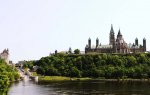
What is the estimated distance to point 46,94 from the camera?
9950cm

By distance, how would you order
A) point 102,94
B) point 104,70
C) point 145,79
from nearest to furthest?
point 102,94 → point 145,79 → point 104,70

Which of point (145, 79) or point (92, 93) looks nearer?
point (92, 93)

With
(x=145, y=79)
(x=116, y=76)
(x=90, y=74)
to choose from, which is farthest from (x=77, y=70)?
(x=145, y=79)

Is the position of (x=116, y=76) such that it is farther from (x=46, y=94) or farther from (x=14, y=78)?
(x=46, y=94)

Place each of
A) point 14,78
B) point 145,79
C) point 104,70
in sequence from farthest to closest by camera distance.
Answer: point 104,70 < point 145,79 < point 14,78

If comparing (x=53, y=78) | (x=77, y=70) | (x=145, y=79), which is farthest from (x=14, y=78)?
(x=145, y=79)

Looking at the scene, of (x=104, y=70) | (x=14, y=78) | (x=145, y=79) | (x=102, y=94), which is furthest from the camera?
(x=104, y=70)

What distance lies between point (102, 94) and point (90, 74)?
100 meters

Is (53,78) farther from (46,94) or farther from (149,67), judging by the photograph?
(46,94)

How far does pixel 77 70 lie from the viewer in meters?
199

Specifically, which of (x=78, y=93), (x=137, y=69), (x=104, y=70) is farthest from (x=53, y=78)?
(x=78, y=93)

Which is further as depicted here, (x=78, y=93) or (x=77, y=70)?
(x=77, y=70)

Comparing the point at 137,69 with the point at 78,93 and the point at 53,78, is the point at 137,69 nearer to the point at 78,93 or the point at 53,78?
the point at 53,78

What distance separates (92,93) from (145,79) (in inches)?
3528
